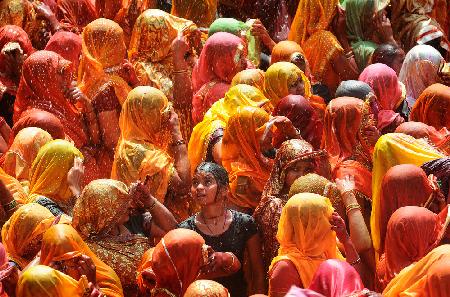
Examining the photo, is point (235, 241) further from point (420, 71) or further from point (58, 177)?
point (420, 71)

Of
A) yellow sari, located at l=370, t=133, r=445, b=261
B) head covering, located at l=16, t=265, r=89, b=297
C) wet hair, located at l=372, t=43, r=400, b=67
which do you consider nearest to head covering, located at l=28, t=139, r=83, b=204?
head covering, located at l=16, t=265, r=89, b=297

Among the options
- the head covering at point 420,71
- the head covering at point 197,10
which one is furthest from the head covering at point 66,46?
the head covering at point 420,71

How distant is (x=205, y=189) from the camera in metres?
6.97

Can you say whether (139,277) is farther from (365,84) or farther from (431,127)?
(365,84)

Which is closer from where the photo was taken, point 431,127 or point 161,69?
point 431,127

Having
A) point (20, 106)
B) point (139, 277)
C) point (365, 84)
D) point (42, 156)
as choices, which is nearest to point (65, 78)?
point (20, 106)

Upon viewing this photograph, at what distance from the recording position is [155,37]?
9094mm

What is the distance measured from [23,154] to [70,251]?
164 cm

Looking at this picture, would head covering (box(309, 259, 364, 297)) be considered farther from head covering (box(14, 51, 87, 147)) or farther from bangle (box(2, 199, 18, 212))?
head covering (box(14, 51, 87, 147))

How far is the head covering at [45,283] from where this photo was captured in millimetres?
5996

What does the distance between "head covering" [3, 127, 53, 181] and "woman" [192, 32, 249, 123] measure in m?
1.23

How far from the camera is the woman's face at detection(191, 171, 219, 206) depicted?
696 centimetres

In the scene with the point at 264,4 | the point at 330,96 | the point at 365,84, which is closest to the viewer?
the point at 365,84

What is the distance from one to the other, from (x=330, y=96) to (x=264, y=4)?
1.21m
